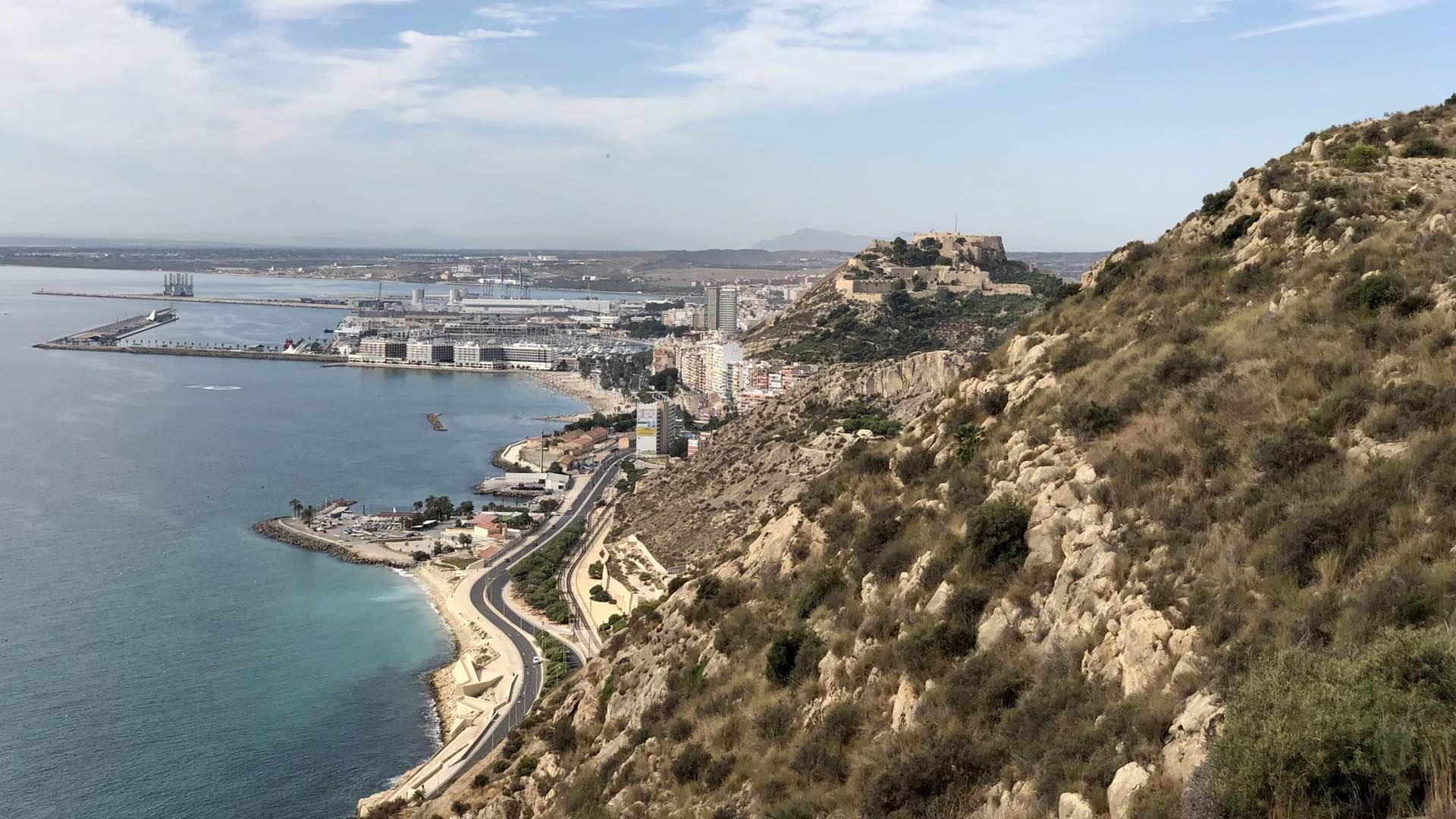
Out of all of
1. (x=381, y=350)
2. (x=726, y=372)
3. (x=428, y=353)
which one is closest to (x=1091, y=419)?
(x=726, y=372)

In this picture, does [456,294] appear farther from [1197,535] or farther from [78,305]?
[1197,535]

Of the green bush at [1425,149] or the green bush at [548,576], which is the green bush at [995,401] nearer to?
the green bush at [1425,149]

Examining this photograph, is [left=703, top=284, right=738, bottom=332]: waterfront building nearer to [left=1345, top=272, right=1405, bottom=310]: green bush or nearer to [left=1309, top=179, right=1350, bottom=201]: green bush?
[left=1309, top=179, right=1350, bottom=201]: green bush

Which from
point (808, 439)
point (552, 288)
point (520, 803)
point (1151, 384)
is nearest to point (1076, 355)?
point (1151, 384)

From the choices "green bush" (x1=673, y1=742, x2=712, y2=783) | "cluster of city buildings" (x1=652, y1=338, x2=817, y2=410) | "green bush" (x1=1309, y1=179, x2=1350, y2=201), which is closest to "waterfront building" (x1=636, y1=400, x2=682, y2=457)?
"cluster of city buildings" (x1=652, y1=338, x2=817, y2=410)

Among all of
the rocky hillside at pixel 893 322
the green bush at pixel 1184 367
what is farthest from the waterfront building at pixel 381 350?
the green bush at pixel 1184 367

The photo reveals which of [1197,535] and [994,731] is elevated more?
[1197,535]
